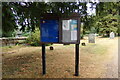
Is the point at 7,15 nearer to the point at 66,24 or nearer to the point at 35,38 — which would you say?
the point at 66,24

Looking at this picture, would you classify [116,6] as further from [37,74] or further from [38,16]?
[37,74]

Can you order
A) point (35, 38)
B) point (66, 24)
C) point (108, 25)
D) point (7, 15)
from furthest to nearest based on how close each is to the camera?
point (108, 25) < point (35, 38) < point (66, 24) < point (7, 15)

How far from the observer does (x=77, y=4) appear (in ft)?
12.4

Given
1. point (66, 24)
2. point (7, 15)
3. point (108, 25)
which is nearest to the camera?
point (7, 15)

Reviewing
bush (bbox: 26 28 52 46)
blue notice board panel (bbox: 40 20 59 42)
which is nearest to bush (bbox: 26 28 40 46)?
bush (bbox: 26 28 52 46)

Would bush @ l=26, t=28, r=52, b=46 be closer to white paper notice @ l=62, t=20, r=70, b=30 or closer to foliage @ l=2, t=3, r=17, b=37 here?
white paper notice @ l=62, t=20, r=70, b=30

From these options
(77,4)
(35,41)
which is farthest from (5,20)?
(35,41)

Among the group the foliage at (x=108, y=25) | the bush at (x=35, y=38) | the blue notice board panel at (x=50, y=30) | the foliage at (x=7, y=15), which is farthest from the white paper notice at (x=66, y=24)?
the foliage at (x=108, y=25)

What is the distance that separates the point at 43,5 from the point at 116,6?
2649 millimetres

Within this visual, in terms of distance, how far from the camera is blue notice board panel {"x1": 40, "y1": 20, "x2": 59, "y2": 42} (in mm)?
4152

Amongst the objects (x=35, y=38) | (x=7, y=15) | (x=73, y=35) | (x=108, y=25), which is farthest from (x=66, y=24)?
(x=108, y=25)

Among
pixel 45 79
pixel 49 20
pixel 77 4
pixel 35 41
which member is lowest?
pixel 45 79

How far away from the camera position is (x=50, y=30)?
13.7 ft

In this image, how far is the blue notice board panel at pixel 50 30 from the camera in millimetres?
4152
